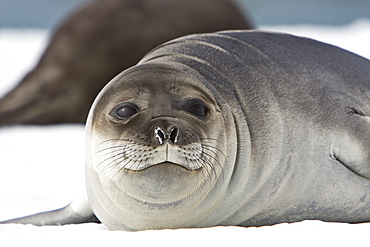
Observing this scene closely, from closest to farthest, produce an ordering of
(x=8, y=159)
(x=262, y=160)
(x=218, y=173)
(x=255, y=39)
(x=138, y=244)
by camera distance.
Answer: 1. (x=138, y=244)
2. (x=218, y=173)
3. (x=262, y=160)
4. (x=255, y=39)
5. (x=8, y=159)

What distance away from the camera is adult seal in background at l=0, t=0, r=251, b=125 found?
7959 millimetres

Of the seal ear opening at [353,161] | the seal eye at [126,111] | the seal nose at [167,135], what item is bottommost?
the seal nose at [167,135]

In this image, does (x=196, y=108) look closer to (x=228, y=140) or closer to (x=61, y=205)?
(x=228, y=140)

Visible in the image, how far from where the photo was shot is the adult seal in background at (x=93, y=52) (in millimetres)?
7959

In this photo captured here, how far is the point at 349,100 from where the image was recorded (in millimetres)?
3094

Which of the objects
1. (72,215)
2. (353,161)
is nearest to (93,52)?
(72,215)

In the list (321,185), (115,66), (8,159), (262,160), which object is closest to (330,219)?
(321,185)

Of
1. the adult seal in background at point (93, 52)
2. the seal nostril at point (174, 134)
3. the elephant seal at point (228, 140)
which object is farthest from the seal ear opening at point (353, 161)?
the adult seal in background at point (93, 52)

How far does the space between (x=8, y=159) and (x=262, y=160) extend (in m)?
3.13

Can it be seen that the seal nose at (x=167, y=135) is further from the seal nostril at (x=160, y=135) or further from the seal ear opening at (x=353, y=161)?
the seal ear opening at (x=353, y=161)

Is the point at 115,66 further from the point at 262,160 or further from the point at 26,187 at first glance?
the point at 262,160

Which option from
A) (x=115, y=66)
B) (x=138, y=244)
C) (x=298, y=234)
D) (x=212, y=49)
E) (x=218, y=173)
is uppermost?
(x=115, y=66)

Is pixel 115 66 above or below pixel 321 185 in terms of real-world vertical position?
above

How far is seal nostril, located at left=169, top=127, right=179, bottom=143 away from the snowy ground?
0.36 metres
